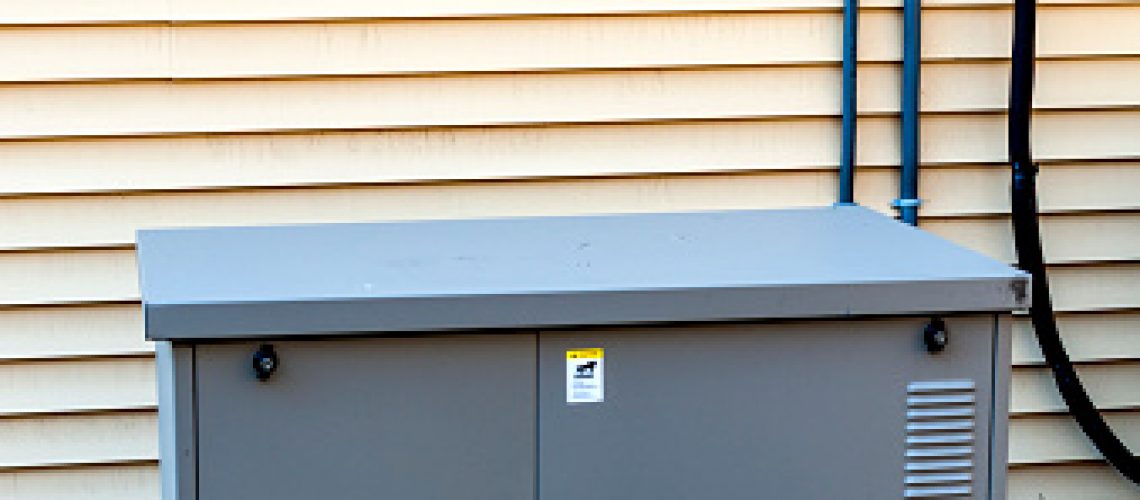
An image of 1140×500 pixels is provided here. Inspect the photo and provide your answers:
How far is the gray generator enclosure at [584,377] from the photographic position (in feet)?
10.9

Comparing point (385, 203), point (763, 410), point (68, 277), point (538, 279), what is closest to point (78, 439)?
point (68, 277)

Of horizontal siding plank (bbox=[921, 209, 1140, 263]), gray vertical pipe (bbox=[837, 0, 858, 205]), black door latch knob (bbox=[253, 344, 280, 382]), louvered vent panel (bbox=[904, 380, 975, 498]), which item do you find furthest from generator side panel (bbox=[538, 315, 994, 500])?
horizontal siding plank (bbox=[921, 209, 1140, 263])

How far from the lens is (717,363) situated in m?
3.46

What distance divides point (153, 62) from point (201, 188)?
1.07 ft

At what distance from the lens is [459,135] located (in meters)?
4.69

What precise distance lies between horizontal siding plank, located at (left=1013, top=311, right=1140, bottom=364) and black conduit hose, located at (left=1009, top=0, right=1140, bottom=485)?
0.14 feet

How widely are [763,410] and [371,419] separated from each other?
0.73 meters

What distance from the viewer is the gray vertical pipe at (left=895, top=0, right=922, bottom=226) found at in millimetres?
4766

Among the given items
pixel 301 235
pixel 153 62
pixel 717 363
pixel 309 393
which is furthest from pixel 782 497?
pixel 153 62

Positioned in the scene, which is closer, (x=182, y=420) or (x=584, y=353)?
(x=182, y=420)

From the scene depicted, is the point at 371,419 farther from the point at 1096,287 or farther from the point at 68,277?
the point at 1096,287

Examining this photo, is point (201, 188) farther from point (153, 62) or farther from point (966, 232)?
point (966, 232)

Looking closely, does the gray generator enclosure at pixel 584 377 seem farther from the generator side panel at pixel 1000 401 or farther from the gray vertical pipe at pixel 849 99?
the gray vertical pipe at pixel 849 99

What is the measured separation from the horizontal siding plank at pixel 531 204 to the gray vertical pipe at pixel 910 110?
71mm
